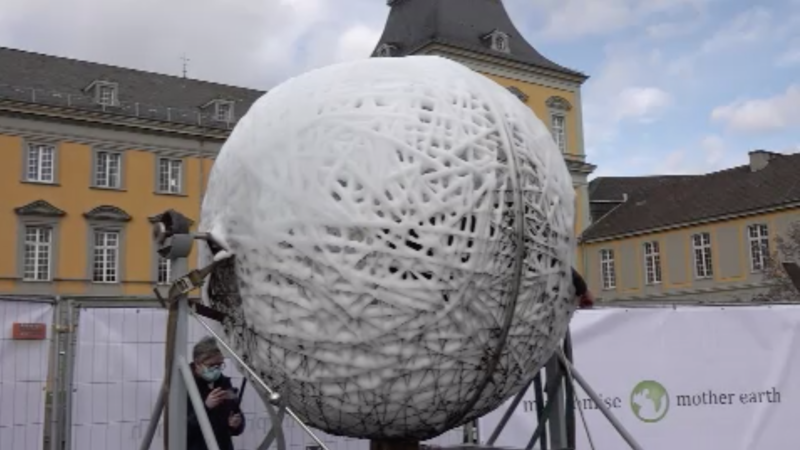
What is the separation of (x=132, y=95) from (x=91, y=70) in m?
2.65

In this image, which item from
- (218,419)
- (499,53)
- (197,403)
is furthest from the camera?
(499,53)

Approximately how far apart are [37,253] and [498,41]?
2243 cm

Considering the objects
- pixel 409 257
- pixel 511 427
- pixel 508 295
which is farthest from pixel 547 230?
pixel 511 427

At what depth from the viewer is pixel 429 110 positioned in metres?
2.56

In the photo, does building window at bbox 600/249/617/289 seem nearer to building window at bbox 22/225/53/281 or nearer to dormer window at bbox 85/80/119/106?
dormer window at bbox 85/80/119/106

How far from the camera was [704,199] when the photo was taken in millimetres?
37625

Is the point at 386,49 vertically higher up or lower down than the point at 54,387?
higher up

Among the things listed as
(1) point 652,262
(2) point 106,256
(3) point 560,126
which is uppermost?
(3) point 560,126

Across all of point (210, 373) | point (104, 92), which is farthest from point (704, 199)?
point (210, 373)

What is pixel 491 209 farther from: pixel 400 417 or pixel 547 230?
pixel 400 417

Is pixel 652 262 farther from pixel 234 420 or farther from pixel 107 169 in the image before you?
pixel 234 420

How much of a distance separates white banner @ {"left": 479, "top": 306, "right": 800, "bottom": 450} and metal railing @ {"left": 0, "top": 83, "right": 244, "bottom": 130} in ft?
99.1

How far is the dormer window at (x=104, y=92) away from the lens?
35.1 meters

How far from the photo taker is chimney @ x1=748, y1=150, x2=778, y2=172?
36656 millimetres
